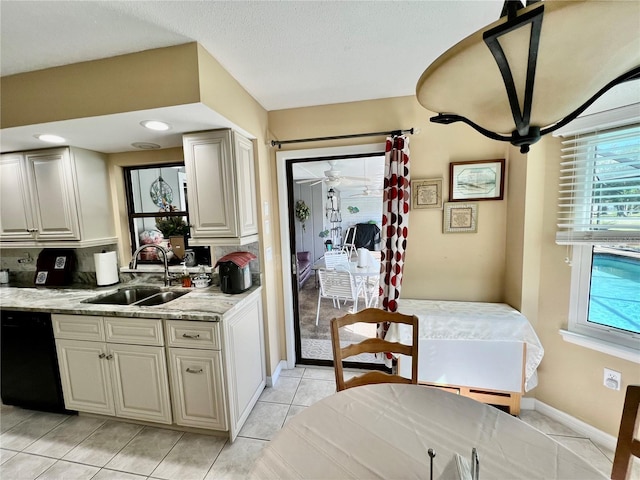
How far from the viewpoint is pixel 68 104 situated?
1.57m

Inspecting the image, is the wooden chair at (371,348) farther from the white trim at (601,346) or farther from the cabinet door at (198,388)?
the white trim at (601,346)

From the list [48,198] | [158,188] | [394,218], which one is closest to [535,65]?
[394,218]

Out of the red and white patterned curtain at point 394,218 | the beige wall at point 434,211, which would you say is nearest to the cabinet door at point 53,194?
the beige wall at point 434,211

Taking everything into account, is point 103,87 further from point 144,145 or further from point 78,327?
point 78,327

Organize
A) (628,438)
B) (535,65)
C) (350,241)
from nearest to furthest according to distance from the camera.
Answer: (535,65)
(628,438)
(350,241)

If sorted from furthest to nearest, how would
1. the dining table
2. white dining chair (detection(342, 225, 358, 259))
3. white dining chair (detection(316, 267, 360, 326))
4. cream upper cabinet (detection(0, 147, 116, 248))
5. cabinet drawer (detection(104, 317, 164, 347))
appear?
white dining chair (detection(342, 225, 358, 259)) < white dining chair (detection(316, 267, 360, 326)) < cream upper cabinet (detection(0, 147, 116, 248)) < cabinet drawer (detection(104, 317, 164, 347)) < the dining table

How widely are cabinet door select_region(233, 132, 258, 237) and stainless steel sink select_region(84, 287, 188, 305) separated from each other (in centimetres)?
83

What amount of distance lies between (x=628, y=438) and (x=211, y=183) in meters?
2.33

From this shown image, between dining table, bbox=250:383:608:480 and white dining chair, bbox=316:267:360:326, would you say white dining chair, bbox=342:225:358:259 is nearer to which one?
white dining chair, bbox=316:267:360:326

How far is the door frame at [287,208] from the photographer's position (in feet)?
7.54

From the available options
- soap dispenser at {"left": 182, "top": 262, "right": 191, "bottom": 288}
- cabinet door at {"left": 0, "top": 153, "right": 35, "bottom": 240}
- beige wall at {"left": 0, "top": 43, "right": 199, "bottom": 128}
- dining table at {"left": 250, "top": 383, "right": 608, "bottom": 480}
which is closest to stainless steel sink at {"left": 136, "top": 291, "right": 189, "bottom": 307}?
soap dispenser at {"left": 182, "top": 262, "right": 191, "bottom": 288}

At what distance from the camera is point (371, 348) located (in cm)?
144

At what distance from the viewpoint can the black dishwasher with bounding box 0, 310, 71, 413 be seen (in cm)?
194

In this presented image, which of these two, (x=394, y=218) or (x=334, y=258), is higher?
(x=394, y=218)
